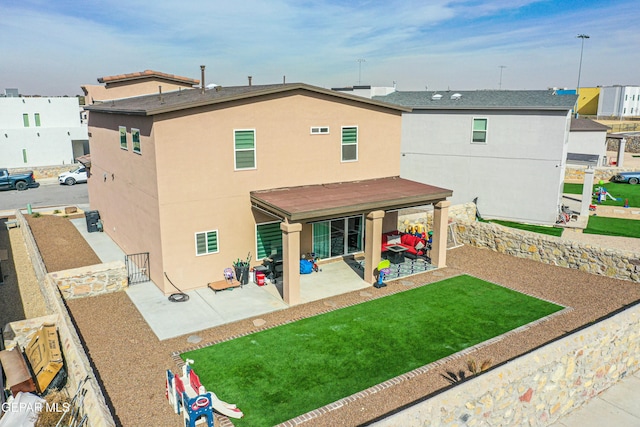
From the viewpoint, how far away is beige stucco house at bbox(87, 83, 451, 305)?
15.5 metres

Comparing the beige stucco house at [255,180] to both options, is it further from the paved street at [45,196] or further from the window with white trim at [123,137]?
the paved street at [45,196]

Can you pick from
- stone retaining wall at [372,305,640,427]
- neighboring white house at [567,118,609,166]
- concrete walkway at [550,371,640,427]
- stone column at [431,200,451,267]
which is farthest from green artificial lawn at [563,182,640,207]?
concrete walkway at [550,371,640,427]

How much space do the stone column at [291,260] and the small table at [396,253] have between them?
5080mm

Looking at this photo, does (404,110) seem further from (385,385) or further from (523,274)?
(385,385)

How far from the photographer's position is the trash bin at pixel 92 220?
934 inches

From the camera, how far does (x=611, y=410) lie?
35.0ft

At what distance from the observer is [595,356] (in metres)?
10.8

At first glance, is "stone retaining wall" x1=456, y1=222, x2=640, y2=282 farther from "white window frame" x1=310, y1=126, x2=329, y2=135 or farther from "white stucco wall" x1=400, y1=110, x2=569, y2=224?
"white window frame" x1=310, y1=126, x2=329, y2=135

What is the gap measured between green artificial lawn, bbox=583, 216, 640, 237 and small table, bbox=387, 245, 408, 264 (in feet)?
38.0

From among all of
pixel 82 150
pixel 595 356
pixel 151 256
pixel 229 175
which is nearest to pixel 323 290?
pixel 229 175

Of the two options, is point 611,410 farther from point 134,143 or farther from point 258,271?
point 134,143

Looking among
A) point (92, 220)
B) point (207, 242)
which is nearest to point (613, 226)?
point (207, 242)

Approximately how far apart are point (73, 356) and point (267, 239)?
8034mm

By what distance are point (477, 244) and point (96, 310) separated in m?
16.0
